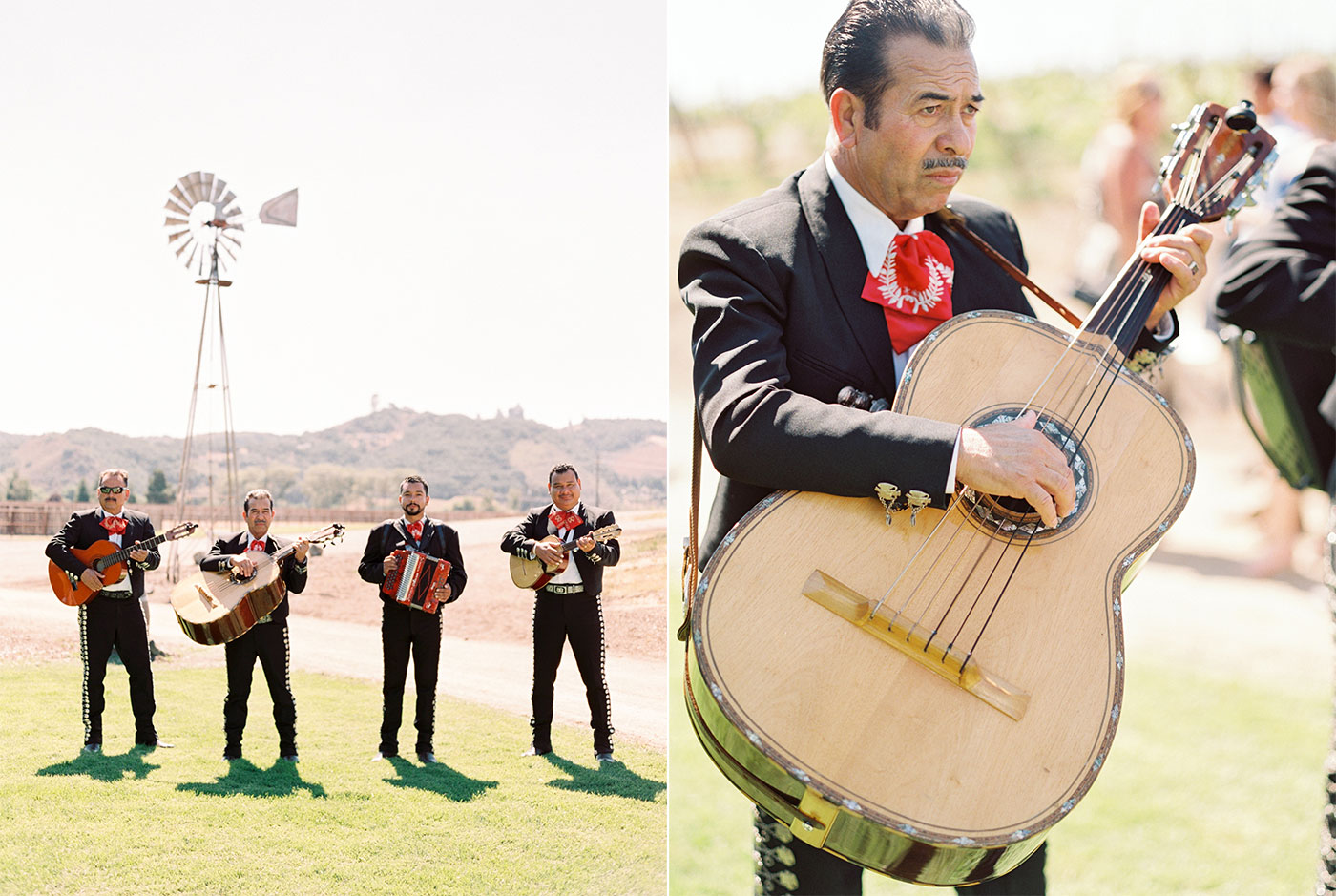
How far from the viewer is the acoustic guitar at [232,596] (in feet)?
12.0

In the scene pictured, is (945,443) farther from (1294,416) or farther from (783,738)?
(1294,416)

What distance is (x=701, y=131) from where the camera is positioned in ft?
23.4

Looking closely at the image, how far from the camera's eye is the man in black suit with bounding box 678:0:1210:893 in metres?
1.70

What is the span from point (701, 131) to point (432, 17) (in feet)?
11.0

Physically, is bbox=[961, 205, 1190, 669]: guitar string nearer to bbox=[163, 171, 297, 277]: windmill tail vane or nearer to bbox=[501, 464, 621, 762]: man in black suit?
bbox=[501, 464, 621, 762]: man in black suit

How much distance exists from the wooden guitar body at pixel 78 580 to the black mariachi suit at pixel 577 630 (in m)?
1.33

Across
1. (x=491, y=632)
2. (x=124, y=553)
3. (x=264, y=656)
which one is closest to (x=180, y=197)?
(x=124, y=553)

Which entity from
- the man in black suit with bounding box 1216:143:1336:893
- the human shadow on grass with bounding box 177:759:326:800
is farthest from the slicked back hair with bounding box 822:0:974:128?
the human shadow on grass with bounding box 177:759:326:800

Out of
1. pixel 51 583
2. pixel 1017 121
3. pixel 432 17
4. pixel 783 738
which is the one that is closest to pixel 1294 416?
pixel 783 738

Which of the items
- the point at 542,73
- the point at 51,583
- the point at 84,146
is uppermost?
the point at 542,73

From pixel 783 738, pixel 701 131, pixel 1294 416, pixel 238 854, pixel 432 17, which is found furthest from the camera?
pixel 701 131

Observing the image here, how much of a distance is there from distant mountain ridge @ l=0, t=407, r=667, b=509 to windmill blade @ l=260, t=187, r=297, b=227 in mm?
746

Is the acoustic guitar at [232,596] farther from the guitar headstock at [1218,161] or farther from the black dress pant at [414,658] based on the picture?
the guitar headstock at [1218,161]

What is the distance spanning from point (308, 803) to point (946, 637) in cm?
265
